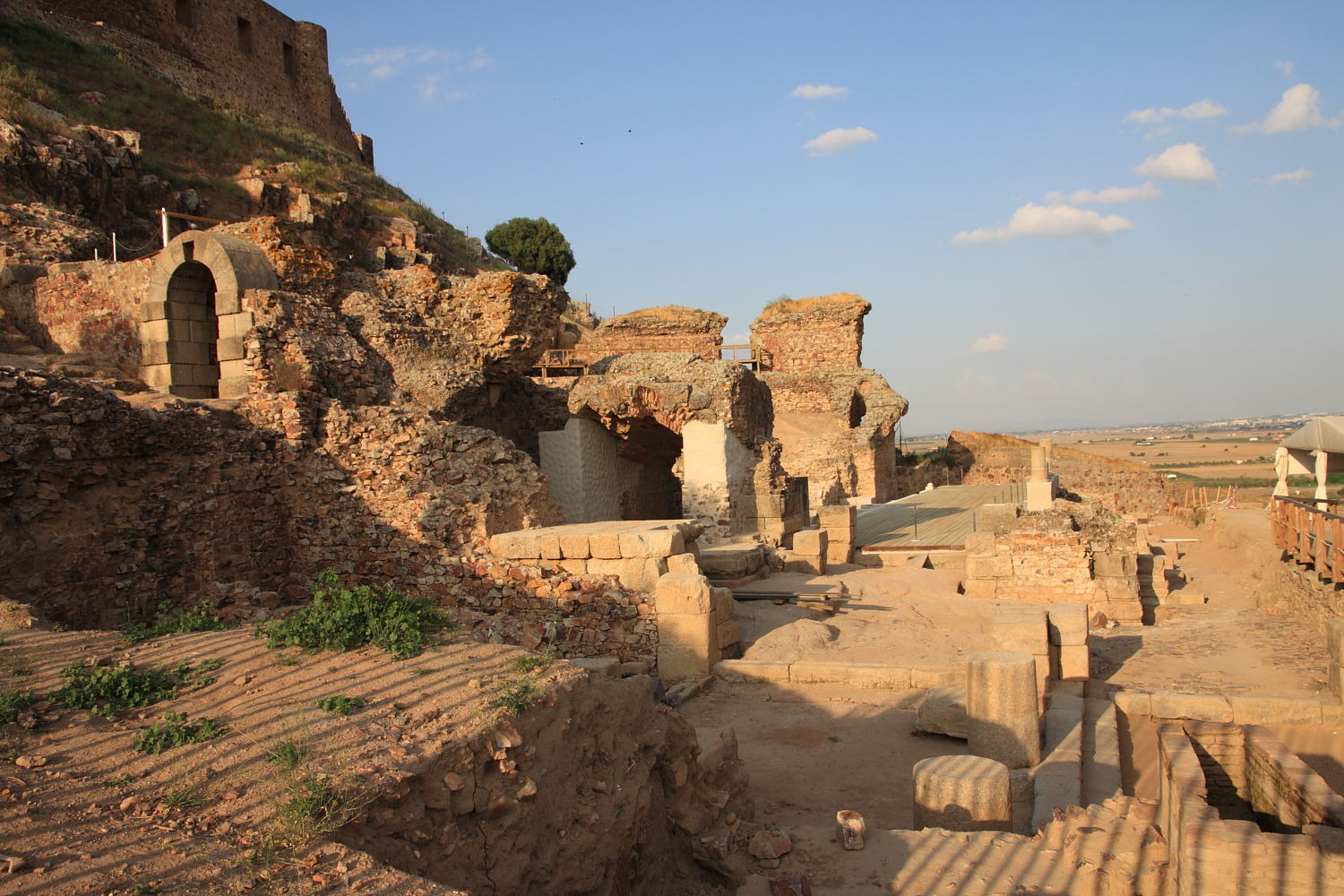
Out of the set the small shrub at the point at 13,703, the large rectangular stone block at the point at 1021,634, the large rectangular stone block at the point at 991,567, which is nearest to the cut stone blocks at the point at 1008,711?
the large rectangular stone block at the point at 1021,634

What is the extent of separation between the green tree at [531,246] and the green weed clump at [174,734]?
38.7 meters

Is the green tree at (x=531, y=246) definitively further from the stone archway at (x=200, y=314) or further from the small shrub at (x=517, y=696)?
the small shrub at (x=517, y=696)

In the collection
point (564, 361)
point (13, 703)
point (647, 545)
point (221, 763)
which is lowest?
point (221, 763)

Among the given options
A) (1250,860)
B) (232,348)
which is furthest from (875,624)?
(232,348)

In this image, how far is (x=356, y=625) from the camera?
4.78 metres

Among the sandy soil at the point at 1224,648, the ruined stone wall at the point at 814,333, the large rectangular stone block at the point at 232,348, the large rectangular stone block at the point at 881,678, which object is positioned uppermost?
the ruined stone wall at the point at 814,333

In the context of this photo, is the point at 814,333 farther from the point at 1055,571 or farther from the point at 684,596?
the point at 684,596

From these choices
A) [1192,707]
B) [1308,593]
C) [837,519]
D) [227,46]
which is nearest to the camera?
[1192,707]

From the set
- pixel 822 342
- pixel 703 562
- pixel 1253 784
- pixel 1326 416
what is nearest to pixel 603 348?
pixel 822 342

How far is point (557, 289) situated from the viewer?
14961mm

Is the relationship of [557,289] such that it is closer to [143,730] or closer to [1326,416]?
[143,730]

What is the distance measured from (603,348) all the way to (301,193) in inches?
390

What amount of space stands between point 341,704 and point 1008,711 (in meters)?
4.41

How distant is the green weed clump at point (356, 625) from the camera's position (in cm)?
464
